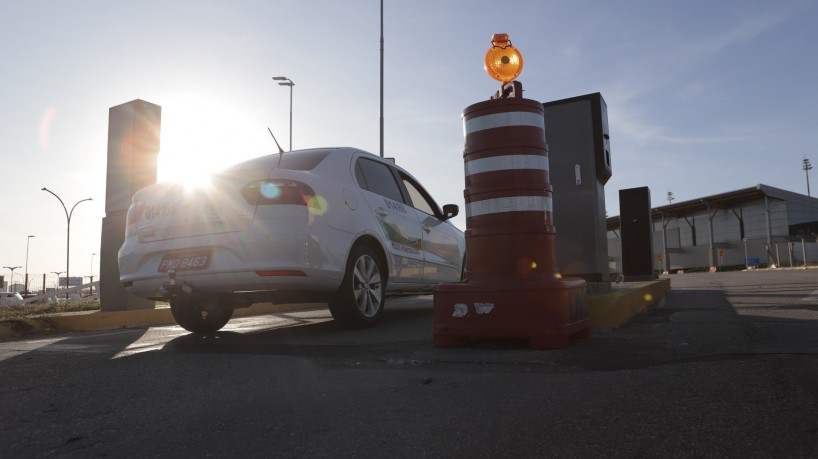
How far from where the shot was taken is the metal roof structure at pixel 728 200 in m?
48.0

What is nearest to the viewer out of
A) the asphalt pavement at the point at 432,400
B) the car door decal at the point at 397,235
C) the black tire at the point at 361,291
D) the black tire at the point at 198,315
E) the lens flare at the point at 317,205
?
the asphalt pavement at the point at 432,400

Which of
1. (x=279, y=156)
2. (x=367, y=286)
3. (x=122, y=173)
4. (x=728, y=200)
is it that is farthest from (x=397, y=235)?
(x=728, y=200)

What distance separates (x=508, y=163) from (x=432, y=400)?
6.34ft

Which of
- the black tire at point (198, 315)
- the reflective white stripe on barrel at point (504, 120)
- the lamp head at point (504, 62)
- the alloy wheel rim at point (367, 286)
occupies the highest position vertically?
the lamp head at point (504, 62)

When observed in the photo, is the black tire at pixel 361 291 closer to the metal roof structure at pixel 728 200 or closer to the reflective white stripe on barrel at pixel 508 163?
the reflective white stripe on barrel at pixel 508 163

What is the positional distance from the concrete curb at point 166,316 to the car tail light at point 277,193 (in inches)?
88.9

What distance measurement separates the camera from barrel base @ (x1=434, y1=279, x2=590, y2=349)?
3490 millimetres

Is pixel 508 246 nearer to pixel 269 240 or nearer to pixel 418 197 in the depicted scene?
pixel 269 240

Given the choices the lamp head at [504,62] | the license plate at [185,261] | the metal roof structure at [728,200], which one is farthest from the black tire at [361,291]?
the metal roof structure at [728,200]

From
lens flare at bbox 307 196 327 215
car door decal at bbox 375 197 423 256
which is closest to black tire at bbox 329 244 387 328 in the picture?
car door decal at bbox 375 197 423 256

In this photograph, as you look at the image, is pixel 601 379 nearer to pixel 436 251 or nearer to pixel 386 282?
pixel 386 282

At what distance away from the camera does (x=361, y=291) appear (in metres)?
5.04

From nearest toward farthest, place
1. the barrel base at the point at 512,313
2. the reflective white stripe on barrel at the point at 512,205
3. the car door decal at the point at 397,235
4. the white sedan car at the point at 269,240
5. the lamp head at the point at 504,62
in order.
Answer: the barrel base at the point at 512,313 < the reflective white stripe on barrel at the point at 512,205 < the lamp head at the point at 504,62 < the white sedan car at the point at 269,240 < the car door decal at the point at 397,235

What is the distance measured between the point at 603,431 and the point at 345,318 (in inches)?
130
